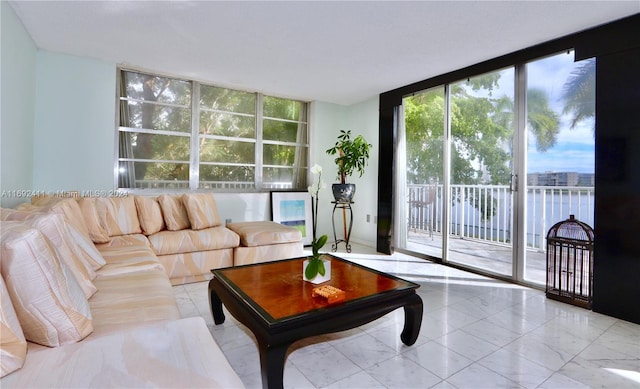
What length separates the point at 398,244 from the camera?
4.64 meters

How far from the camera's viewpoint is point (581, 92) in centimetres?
296

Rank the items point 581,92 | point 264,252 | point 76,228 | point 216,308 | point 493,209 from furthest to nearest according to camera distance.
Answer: point 493,209 < point 264,252 < point 581,92 < point 216,308 < point 76,228

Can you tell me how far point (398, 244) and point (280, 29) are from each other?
3.31m

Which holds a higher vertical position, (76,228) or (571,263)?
(76,228)

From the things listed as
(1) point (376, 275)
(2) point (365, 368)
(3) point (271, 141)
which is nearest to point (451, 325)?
(1) point (376, 275)

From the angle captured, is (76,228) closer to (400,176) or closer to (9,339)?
(9,339)

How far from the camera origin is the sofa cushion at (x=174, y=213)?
11.1 ft

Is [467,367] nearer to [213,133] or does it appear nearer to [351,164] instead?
[351,164]

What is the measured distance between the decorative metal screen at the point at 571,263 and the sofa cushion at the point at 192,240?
3.10 meters

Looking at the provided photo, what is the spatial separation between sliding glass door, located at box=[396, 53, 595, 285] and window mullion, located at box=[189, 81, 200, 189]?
2.91 meters

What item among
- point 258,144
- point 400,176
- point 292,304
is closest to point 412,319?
point 292,304

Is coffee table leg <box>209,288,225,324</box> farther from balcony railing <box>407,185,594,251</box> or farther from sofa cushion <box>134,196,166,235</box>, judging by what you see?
balcony railing <box>407,185,594,251</box>

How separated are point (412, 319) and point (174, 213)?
274 cm

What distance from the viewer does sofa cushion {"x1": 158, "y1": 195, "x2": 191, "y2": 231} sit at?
11.1 feet
